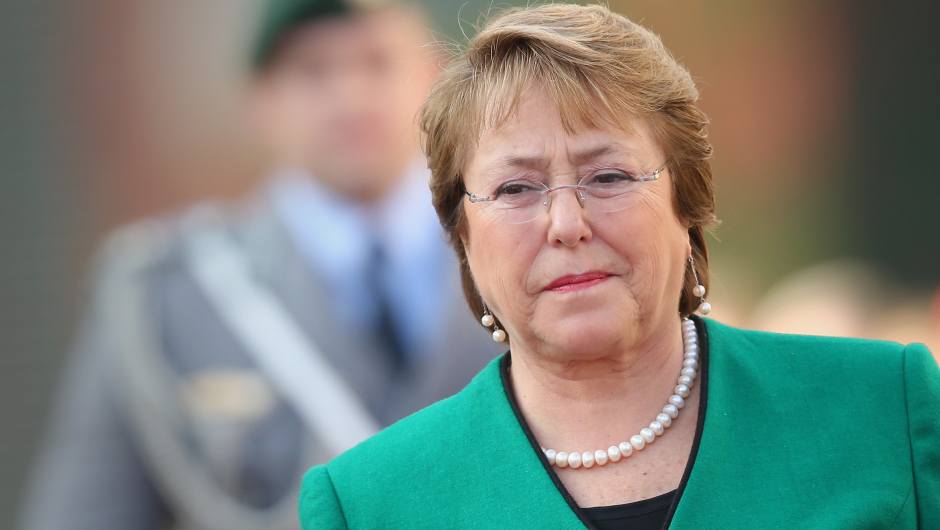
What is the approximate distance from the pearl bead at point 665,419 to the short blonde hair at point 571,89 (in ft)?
0.95

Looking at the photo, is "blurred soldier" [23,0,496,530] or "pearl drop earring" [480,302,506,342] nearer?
"pearl drop earring" [480,302,506,342]

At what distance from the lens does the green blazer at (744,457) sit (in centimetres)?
174

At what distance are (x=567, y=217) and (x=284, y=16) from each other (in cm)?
279

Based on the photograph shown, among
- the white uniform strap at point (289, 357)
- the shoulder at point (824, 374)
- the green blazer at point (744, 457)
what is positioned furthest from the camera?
A: the white uniform strap at point (289, 357)

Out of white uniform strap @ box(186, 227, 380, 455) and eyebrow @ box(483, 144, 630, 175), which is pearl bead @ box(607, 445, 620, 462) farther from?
white uniform strap @ box(186, 227, 380, 455)

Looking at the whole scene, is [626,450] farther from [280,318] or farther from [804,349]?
[280,318]

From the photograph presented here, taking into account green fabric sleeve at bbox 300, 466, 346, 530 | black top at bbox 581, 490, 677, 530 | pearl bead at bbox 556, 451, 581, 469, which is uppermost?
pearl bead at bbox 556, 451, 581, 469

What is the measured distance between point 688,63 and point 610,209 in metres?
2.78

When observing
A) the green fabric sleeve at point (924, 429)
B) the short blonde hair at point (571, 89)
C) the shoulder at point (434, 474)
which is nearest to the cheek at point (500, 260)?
the short blonde hair at point (571, 89)

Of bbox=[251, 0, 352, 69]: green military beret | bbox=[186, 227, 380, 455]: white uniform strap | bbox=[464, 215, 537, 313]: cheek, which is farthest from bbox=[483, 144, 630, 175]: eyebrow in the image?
bbox=[251, 0, 352, 69]: green military beret

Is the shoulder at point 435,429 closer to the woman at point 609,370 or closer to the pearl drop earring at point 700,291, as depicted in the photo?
the woman at point 609,370

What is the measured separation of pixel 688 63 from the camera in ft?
14.3

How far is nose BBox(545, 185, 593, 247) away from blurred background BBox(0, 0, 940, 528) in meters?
2.54

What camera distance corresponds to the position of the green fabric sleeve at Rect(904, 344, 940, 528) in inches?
69.1
